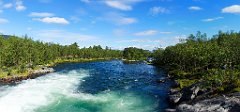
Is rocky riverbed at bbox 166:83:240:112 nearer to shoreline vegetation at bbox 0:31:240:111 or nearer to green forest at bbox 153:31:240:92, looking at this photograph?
shoreline vegetation at bbox 0:31:240:111

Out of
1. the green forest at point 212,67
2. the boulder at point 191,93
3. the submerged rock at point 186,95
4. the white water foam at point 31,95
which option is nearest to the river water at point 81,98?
the white water foam at point 31,95

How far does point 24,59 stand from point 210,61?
75935mm

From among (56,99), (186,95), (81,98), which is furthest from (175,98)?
(56,99)

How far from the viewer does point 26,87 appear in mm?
73750

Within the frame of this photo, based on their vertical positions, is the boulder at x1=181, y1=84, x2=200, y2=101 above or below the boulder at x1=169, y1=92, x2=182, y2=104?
above

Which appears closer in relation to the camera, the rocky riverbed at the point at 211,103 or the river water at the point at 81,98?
the rocky riverbed at the point at 211,103

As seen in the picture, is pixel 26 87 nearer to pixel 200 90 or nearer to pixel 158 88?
pixel 158 88

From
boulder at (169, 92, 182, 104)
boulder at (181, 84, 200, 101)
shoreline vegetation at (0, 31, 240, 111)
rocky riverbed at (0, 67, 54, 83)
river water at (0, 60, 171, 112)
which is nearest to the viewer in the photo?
shoreline vegetation at (0, 31, 240, 111)

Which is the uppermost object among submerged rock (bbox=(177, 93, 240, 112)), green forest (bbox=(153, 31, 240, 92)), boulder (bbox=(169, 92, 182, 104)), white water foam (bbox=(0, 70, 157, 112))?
green forest (bbox=(153, 31, 240, 92))

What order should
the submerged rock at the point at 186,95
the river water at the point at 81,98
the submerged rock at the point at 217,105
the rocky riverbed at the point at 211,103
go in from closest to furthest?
the submerged rock at the point at 217,105, the rocky riverbed at the point at 211,103, the river water at the point at 81,98, the submerged rock at the point at 186,95

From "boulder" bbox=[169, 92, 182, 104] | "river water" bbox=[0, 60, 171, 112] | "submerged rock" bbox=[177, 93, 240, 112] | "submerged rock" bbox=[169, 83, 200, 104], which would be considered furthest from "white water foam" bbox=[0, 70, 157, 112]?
"submerged rock" bbox=[177, 93, 240, 112]

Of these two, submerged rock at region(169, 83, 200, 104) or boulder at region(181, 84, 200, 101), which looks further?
submerged rock at region(169, 83, 200, 104)

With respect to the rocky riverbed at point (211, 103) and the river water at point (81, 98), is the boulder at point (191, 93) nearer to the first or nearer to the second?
the rocky riverbed at point (211, 103)

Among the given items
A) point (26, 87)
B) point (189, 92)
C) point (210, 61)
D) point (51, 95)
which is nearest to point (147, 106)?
point (189, 92)
